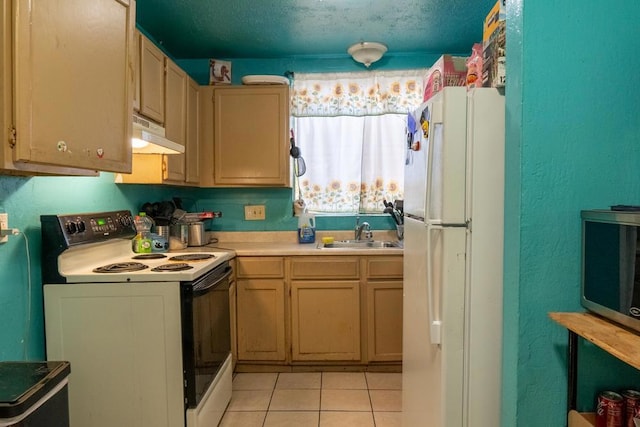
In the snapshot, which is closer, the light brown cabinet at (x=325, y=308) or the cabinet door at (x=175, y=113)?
the cabinet door at (x=175, y=113)

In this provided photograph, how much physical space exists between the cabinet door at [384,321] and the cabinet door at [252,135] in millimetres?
1079

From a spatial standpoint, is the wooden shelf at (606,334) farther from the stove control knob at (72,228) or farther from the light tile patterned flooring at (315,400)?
the stove control knob at (72,228)

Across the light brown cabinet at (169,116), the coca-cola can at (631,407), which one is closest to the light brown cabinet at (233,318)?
the light brown cabinet at (169,116)

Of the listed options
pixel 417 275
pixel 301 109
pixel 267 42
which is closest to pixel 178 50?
pixel 267 42

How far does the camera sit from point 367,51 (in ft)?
9.23

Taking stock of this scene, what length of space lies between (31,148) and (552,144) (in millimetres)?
1583

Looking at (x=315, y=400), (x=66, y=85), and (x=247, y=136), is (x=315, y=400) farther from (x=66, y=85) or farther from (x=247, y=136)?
(x=66, y=85)

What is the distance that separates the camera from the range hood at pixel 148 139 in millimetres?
1714

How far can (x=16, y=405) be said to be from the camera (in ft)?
3.05

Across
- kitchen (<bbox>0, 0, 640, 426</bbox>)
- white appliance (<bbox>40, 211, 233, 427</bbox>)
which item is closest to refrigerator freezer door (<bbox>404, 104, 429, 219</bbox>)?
kitchen (<bbox>0, 0, 640, 426</bbox>)

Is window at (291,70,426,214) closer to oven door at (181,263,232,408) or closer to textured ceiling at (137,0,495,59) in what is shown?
textured ceiling at (137,0,495,59)

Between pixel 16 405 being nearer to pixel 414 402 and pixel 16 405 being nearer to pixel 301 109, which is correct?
pixel 414 402

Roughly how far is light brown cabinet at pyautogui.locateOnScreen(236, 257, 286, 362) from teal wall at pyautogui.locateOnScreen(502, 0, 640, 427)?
1.68 meters

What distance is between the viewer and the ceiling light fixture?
9.03ft
